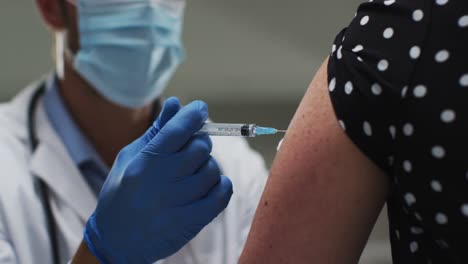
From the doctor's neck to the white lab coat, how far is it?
9 centimetres

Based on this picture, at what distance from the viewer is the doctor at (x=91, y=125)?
1365mm

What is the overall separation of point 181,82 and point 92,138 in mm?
2226

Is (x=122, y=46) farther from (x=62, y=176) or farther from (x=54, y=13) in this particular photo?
(x=62, y=176)

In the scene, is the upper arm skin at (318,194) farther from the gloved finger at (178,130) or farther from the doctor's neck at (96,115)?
the doctor's neck at (96,115)

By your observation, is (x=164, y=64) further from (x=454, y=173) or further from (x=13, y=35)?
(x=13, y=35)

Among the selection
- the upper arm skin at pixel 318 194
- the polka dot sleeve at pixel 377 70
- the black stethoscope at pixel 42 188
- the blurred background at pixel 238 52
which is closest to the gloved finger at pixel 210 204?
the upper arm skin at pixel 318 194

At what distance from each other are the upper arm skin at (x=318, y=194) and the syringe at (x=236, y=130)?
204 mm

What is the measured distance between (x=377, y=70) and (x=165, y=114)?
1.54 feet

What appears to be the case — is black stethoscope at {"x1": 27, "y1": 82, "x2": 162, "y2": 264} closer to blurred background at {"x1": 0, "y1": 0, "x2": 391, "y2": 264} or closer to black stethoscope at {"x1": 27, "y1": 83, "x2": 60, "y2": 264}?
black stethoscope at {"x1": 27, "y1": 83, "x2": 60, "y2": 264}

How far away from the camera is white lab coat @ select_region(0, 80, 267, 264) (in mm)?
1302

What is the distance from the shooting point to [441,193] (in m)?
0.54

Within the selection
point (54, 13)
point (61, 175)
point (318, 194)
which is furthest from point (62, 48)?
point (318, 194)

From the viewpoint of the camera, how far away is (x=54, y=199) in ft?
4.60

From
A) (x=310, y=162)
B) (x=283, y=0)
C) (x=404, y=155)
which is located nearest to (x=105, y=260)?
(x=310, y=162)
